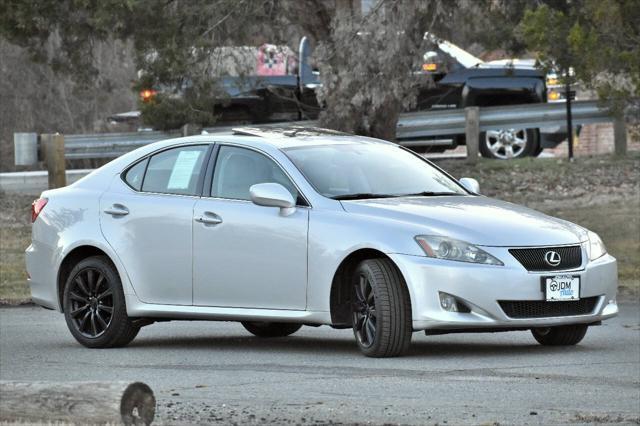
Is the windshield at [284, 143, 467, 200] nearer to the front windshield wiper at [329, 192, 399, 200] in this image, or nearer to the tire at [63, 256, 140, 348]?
the front windshield wiper at [329, 192, 399, 200]

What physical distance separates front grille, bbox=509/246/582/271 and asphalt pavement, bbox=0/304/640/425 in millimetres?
603

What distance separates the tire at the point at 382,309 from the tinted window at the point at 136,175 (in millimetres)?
2153

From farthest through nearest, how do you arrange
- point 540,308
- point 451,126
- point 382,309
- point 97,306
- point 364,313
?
point 451,126 < point 97,306 < point 364,313 < point 540,308 < point 382,309

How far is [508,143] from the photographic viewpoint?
1003 inches

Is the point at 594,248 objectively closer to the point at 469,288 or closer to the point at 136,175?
the point at 469,288

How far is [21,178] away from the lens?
25.0 m

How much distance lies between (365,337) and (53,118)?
27.8 metres

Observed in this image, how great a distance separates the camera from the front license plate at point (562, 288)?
9.98 meters

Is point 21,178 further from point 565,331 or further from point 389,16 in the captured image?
point 565,331

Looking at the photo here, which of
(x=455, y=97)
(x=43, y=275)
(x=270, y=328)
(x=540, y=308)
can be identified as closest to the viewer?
(x=540, y=308)

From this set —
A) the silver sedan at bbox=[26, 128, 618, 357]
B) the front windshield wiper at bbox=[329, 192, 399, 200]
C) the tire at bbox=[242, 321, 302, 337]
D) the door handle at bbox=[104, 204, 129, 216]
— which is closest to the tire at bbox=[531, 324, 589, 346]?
the silver sedan at bbox=[26, 128, 618, 357]

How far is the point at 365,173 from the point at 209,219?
1.13 metres

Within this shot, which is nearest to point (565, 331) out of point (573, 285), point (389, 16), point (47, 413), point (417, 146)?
point (573, 285)

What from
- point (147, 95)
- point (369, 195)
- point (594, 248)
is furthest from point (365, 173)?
point (147, 95)
